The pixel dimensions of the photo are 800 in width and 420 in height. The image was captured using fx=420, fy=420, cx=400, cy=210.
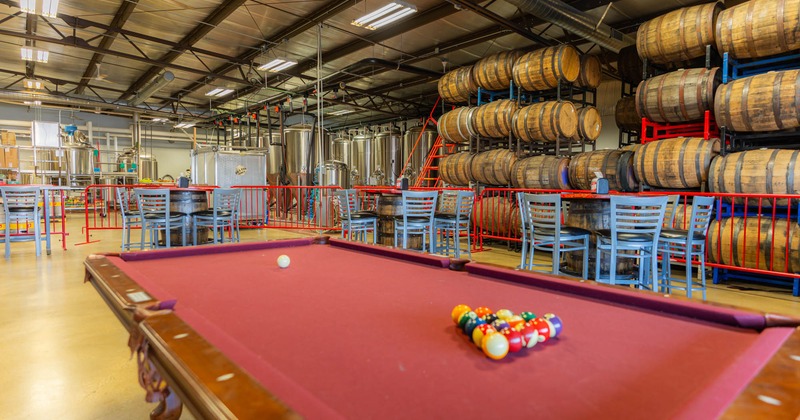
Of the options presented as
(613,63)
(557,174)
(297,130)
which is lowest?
(557,174)

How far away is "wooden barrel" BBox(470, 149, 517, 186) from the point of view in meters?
7.79

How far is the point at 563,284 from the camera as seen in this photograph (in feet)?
5.61

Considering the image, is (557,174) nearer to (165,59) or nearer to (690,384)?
(690,384)

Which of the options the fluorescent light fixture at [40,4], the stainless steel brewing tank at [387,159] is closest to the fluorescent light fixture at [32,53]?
the fluorescent light fixture at [40,4]

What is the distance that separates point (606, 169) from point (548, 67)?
6.54ft

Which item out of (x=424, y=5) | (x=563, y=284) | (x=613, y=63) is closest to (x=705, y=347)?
(x=563, y=284)

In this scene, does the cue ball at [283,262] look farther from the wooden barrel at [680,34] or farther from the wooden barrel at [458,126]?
the wooden barrel at [458,126]

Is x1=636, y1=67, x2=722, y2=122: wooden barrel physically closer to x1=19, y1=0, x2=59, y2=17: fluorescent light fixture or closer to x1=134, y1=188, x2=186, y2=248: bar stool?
x1=134, y1=188, x2=186, y2=248: bar stool

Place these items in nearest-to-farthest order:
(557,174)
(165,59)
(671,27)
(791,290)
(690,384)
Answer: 1. (690,384)
2. (791,290)
3. (671,27)
4. (557,174)
5. (165,59)

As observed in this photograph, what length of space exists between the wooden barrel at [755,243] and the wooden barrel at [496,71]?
4.28m

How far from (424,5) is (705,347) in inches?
306

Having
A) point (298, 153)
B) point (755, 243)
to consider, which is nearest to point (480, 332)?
point (755, 243)

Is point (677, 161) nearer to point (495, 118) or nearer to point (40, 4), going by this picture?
point (495, 118)

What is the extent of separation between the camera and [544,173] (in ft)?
23.4
